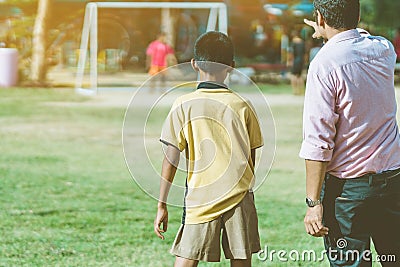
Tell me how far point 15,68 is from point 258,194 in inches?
699

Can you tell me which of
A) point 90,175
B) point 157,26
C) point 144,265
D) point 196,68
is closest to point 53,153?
point 90,175

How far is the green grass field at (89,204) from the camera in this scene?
5770 mm

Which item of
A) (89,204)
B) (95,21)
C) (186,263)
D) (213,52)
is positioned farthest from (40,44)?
(186,263)

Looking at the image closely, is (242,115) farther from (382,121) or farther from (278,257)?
(278,257)

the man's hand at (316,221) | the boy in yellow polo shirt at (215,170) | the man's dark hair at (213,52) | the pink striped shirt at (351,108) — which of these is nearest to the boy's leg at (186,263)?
the boy in yellow polo shirt at (215,170)

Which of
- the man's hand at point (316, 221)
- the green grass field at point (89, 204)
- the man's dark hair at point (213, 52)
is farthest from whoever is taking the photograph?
the green grass field at point (89, 204)

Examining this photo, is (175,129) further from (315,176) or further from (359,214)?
(359,214)

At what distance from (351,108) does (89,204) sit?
442 centimetres

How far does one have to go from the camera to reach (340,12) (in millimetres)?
3549

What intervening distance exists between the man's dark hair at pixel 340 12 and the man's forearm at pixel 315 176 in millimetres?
589

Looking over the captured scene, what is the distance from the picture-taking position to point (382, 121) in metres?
3.61

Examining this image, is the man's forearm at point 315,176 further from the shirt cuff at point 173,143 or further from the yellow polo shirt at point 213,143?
the shirt cuff at point 173,143

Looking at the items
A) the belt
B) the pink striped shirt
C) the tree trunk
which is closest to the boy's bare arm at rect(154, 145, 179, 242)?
the pink striped shirt

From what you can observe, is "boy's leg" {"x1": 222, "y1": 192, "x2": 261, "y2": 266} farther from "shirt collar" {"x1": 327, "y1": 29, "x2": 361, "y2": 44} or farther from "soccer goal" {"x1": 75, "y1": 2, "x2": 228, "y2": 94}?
"soccer goal" {"x1": 75, "y1": 2, "x2": 228, "y2": 94}
